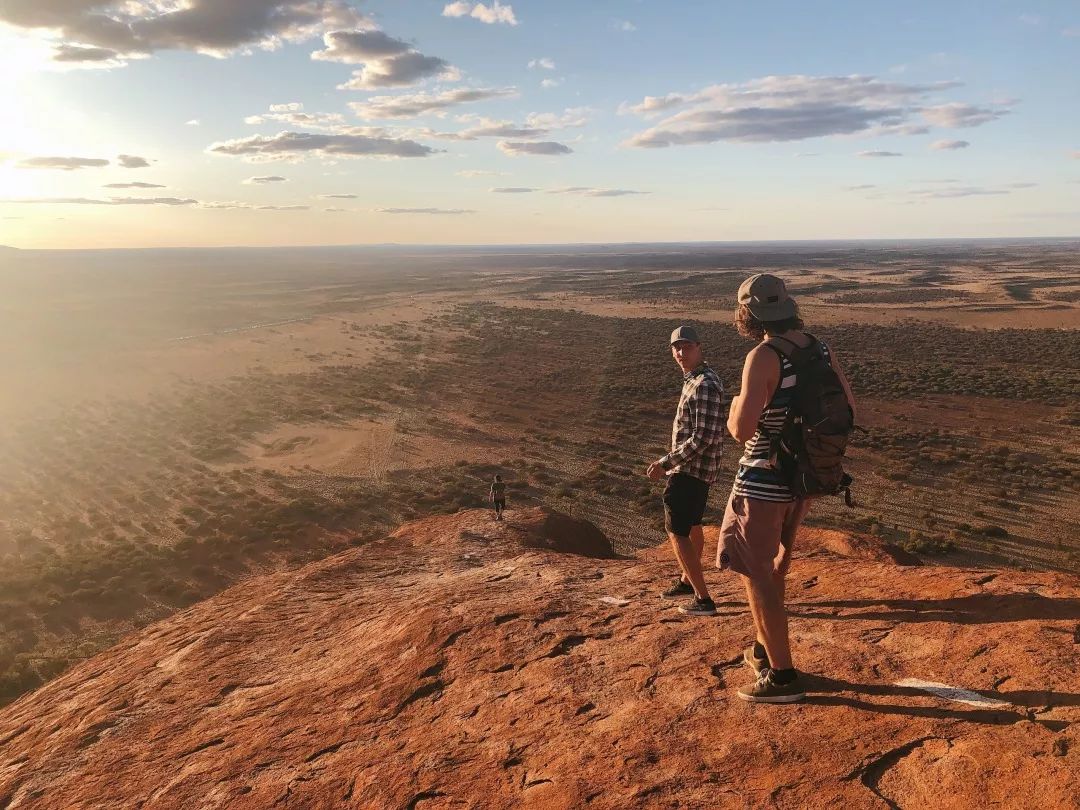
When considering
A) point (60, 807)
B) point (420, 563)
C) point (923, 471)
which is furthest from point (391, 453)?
point (60, 807)

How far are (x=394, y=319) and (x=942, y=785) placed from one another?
77.0 m

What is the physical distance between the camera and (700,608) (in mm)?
4711

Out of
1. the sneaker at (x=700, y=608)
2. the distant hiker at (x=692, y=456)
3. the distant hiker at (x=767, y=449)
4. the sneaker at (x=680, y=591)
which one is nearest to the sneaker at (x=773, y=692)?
the distant hiker at (x=767, y=449)

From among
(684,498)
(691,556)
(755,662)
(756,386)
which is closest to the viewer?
(756,386)

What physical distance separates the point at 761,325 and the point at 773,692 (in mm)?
1925

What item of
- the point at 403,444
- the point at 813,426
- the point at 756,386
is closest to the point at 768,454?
the point at 813,426

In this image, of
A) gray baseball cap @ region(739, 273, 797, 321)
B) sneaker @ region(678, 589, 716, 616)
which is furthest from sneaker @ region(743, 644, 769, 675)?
gray baseball cap @ region(739, 273, 797, 321)

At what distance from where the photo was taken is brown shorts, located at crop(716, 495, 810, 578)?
121 inches

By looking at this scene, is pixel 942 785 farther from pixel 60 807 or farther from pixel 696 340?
pixel 60 807

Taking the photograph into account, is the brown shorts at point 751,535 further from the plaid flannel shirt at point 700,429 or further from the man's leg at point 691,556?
the man's leg at point 691,556

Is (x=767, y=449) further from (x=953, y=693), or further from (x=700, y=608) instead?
(x=700, y=608)

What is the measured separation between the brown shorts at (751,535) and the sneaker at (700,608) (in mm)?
1638

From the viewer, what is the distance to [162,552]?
52.6 feet

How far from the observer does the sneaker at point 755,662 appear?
11.3 ft
